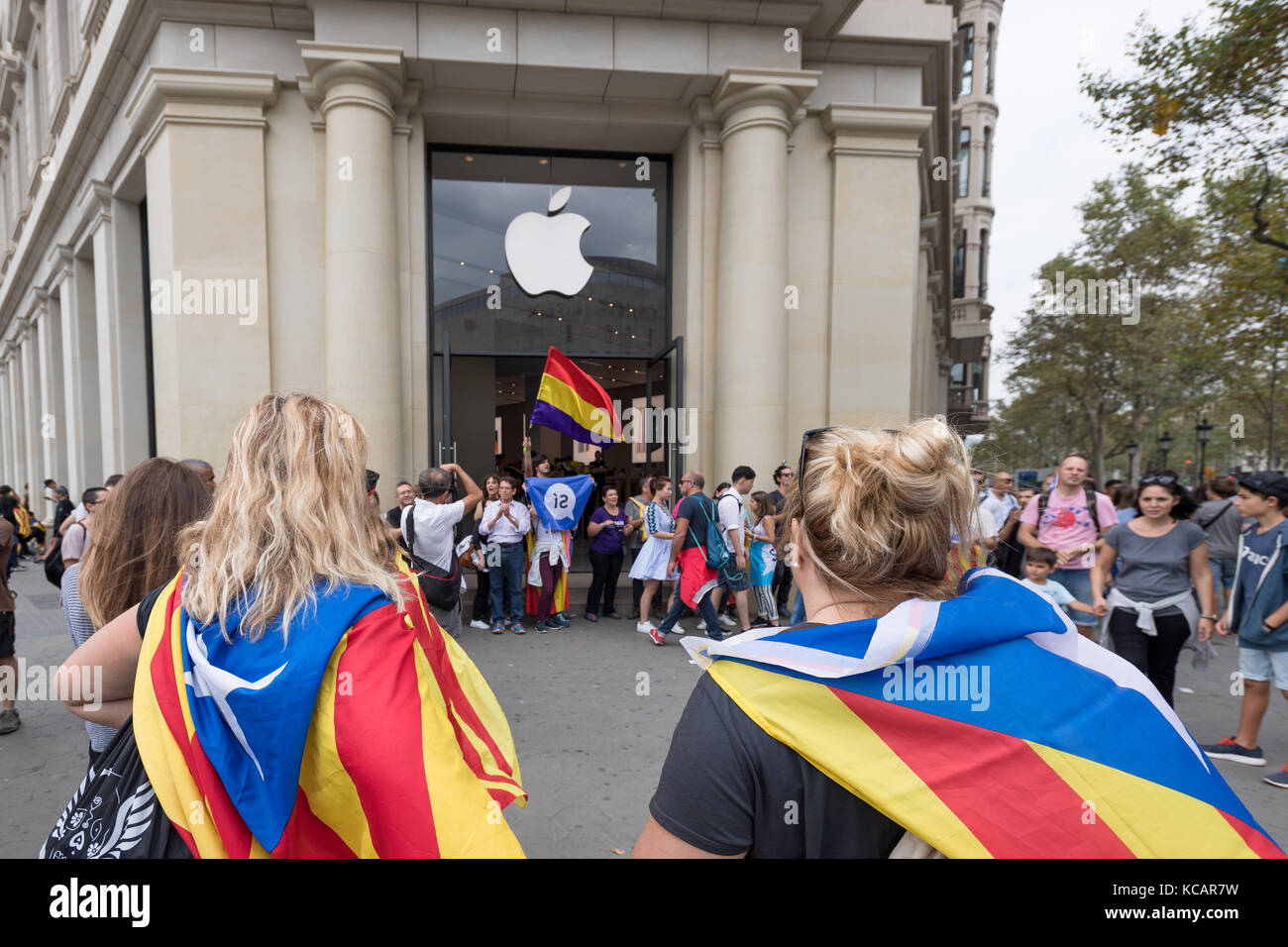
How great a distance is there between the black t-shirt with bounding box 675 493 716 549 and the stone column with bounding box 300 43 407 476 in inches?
166

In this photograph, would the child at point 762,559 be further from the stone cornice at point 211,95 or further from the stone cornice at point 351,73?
the stone cornice at point 211,95

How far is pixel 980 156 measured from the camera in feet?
124

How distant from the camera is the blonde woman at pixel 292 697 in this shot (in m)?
1.38

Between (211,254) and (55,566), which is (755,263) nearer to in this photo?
(211,254)

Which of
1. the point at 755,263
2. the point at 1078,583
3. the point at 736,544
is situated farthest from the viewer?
the point at 755,263

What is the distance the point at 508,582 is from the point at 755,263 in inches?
218

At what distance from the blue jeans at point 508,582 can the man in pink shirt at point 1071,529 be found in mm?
5365

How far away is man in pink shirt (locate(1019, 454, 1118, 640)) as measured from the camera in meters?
6.20

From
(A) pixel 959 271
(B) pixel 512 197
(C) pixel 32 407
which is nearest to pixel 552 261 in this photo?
(B) pixel 512 197

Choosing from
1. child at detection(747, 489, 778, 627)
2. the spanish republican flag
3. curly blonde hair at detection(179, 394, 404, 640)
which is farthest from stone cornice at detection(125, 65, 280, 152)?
curly blonde hair at detection(179, 394, 404, 640)

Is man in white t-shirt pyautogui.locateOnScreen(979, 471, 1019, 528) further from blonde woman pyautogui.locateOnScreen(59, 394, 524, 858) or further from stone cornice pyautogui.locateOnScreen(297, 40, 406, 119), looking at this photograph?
stone cornice pyautogui.locateOnScreen(297, 40, 406, 119)

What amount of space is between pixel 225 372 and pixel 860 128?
974cm

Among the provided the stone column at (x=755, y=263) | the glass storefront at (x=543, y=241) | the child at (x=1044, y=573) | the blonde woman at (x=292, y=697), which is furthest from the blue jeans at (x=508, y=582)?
the blonde woman at (x=292, y=697)

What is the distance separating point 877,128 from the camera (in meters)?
10.2
